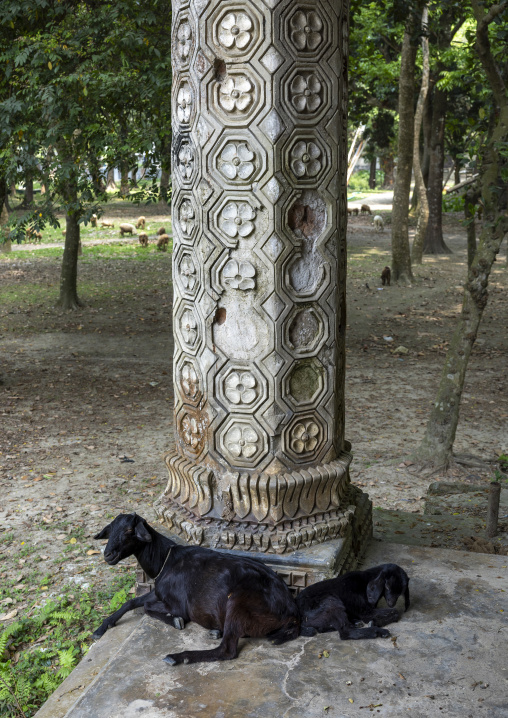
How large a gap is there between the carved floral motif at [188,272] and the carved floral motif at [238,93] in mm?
855

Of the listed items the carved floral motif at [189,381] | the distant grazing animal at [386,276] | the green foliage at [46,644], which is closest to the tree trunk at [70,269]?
the distant grazing animal at [386,276]

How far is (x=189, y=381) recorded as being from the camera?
177 inches

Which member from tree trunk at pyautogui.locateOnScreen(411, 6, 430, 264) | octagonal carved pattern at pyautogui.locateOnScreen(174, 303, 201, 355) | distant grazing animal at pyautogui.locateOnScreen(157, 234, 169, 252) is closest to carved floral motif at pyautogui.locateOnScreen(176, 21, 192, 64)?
octagonal carved pattern at pyautogui.locateOnScreen(174, 303, 201, 355)

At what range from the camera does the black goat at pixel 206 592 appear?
3787 mm

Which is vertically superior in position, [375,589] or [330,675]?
[375,589]

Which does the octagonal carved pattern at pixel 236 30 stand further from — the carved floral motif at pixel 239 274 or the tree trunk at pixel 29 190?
the tree trunk at pixel 29 190

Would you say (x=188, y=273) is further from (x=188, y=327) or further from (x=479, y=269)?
(x=479, y=269)

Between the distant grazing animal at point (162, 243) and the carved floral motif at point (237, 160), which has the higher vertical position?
the carved floral motif at point (237, 160)

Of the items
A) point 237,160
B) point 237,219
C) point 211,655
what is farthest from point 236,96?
point 211,655

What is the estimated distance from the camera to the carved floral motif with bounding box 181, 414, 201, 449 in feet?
14.8

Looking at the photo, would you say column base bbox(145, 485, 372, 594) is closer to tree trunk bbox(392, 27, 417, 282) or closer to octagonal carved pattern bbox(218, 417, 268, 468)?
octagonal carved pattern bbox(218, 417, 268, 468)

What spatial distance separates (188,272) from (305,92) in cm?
117

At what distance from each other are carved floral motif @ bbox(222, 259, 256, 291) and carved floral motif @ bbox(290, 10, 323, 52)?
46.1 inches

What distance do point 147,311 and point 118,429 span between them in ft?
21.8
